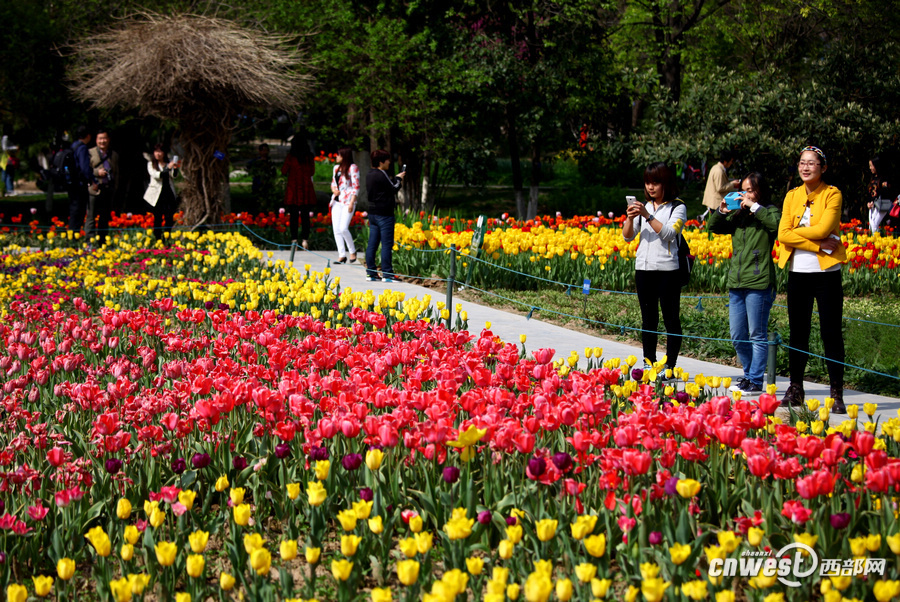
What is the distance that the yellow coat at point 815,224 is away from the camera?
5586mm

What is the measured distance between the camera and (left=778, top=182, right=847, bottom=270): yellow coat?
559 cm

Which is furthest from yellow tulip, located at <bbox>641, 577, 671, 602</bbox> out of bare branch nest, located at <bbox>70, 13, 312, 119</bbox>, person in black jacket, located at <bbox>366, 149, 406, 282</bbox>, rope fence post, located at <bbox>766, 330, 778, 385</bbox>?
bare branch nest, located at <bbox>70, 13, 312, 119</bbox>

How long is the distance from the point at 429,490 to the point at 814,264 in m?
3.38

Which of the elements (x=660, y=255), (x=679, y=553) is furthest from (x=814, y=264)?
(x=679, y=553)

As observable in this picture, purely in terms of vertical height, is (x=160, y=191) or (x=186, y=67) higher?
(x=186, y=67)

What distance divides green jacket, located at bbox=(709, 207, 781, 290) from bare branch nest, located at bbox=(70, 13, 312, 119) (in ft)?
32.0

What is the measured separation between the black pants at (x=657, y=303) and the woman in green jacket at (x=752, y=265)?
40 centimetres

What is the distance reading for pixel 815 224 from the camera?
5621 millimetres

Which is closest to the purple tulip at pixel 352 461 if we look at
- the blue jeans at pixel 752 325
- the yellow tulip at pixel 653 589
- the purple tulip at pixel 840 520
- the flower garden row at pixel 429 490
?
the flower garden row at pixel 429 490

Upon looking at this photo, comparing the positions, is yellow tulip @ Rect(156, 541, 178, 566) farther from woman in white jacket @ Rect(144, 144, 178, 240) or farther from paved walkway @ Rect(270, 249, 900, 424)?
woman in white jacket @ Rect(144, 144, 178, 240)

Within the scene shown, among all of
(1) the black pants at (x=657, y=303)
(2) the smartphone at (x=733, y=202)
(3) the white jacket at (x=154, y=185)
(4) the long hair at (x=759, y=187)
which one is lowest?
(1) the black pants at (x=657, y=303)

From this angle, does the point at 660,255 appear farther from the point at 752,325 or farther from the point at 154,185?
the point at 154,185

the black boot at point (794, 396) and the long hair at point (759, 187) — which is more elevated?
the long hair at point (759, 187)

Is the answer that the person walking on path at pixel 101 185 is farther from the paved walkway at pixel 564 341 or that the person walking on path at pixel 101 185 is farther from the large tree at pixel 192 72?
the paved walkway at pixel 564 341
